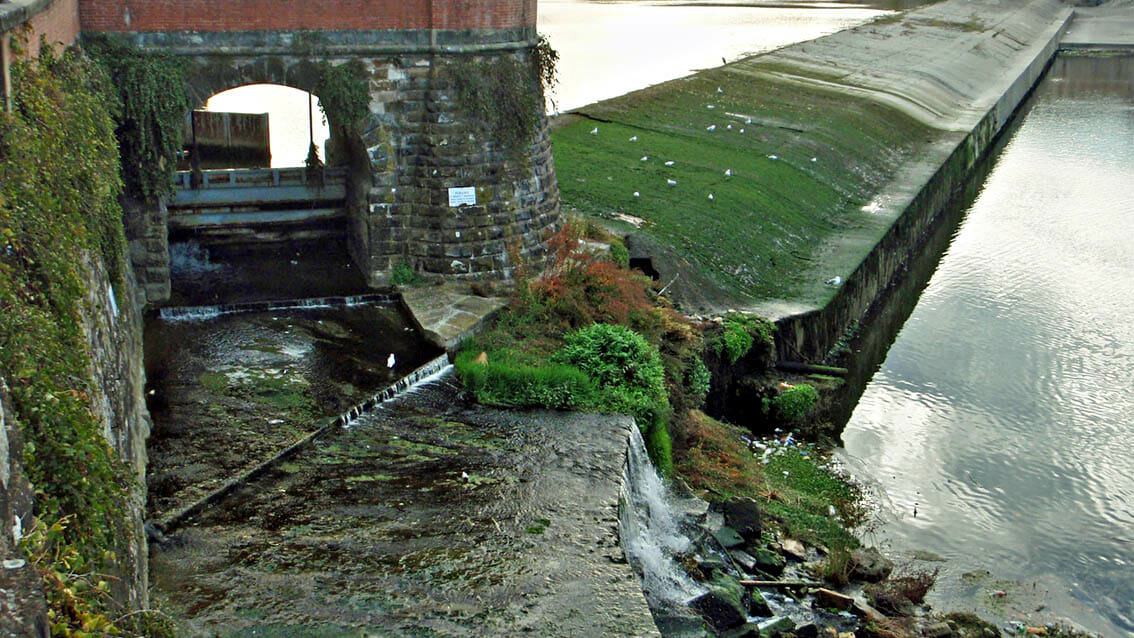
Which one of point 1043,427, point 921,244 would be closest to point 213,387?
point 1043,427

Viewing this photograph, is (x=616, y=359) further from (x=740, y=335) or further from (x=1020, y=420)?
(x=1020, y=420)

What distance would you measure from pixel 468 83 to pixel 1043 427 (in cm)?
1269

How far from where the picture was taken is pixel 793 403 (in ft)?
68.0

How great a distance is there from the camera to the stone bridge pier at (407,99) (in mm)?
17281

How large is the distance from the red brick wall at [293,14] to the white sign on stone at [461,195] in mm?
2631

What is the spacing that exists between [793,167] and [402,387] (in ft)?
75.9

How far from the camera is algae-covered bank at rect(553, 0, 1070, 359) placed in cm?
2506

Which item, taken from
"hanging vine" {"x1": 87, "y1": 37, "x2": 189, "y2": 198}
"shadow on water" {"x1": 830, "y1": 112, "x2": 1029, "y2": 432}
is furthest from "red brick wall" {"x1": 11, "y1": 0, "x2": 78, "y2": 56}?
"shadow on water" {"x1": 830, "y1": 112, "x2": 1029, "y2": 432}

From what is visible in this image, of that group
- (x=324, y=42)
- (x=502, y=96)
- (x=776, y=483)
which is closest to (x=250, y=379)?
(x=324, y=42)

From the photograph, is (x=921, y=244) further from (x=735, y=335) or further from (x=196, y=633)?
(x=196, y=633)

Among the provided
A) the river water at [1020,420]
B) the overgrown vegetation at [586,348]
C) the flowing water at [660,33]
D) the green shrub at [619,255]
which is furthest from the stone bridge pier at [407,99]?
the flowing water at [660,33]

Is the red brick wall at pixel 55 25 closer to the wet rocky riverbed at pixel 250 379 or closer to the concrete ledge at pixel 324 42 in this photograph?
the concrete ledge at pixel 324 42

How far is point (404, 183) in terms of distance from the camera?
61.5 ft

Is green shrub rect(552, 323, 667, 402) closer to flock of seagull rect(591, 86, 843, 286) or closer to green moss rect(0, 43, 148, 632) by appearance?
green moss rect(0, 43, 148, 632)
